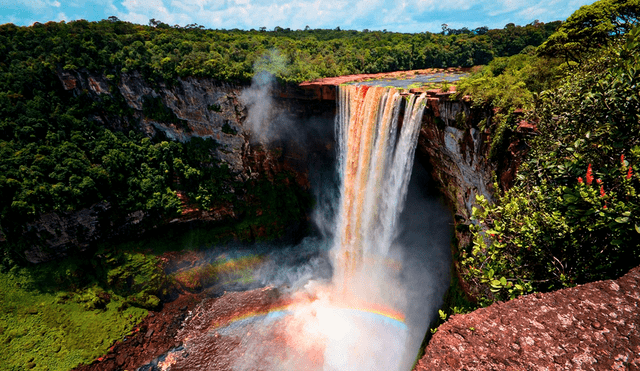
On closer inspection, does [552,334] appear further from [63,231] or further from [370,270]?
[63,231]

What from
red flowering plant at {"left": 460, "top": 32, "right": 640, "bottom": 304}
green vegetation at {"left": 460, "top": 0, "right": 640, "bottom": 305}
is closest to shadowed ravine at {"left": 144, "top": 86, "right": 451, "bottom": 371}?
green vegetation at {"left": 460, "top": 0, "right": 640, "bottom": 305}

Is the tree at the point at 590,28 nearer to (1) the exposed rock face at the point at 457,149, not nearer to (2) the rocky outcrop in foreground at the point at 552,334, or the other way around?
(1) the exposed rock face at the point at 457,149

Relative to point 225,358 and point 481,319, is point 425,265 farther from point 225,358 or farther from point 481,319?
point 481,319

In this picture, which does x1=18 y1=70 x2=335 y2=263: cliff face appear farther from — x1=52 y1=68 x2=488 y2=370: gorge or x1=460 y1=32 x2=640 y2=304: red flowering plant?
x1=460 y1=32 x2=640 y2=304: red flowering plant

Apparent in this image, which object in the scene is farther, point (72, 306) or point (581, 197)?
point (72, 306)

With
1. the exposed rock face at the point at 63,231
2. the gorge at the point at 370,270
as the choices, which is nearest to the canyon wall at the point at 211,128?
the exposed rock face at the point at 63,231

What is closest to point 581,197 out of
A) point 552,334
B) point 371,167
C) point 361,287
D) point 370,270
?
point 552,334

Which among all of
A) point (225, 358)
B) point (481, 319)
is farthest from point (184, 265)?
point (481, 319)
